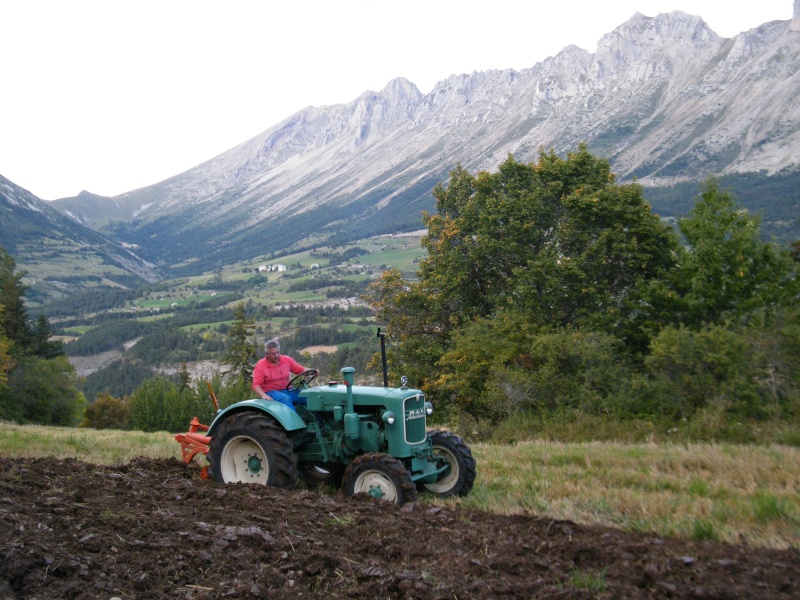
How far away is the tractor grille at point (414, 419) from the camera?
25.4ft

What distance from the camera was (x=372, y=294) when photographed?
26875 mm

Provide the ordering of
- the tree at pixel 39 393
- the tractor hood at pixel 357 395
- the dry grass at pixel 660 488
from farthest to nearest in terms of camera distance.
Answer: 1. the tree at pixel 39 393
2. the tractor hood at pixel 357 395
3. the dry grass at pixel 660 488

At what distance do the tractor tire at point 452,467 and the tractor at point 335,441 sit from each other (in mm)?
12

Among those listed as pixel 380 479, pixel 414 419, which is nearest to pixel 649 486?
pixel 414 419

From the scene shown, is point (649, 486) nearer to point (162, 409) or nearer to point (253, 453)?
point (253, 453)

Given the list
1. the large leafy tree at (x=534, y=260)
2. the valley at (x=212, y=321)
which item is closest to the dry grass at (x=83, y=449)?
the large leafy tree at (x=534, y=260)

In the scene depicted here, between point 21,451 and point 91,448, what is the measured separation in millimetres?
1123

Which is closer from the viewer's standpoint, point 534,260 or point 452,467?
point 452,467

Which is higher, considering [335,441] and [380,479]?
[335,441]

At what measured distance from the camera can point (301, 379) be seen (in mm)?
8836

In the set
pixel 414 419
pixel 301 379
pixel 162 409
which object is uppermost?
pixel 301 379

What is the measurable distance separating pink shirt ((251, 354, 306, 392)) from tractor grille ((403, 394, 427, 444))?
1.83 m

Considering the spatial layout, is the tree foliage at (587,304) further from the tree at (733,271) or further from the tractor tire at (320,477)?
the tractor tire at (320,477)

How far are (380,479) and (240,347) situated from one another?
38.5 metres
